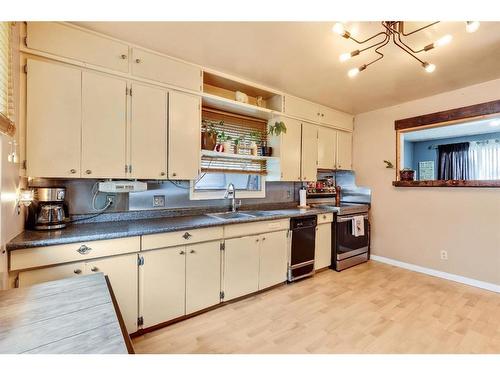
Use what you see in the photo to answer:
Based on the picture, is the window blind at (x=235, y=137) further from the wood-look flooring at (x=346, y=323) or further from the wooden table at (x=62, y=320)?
the wooden table at (x=62, y=320)

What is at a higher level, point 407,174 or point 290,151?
point 290,151

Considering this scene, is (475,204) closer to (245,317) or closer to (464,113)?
(464,113)

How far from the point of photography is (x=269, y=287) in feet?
9.04

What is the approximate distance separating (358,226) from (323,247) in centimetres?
71

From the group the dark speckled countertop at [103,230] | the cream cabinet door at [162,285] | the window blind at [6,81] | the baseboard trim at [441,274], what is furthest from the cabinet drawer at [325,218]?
the window blind at [6,81]

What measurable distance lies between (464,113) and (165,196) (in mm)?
3806

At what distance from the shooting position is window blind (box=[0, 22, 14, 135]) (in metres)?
1.30

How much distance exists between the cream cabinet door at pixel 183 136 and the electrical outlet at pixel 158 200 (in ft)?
1.12

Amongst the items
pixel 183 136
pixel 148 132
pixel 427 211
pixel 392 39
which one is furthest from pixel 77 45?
pixel 427 211

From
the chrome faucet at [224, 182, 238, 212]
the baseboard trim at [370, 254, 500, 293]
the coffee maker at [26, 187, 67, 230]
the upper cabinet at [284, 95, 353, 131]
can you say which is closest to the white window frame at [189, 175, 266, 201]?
the chrome faucet at [224, 182, 238, 212]

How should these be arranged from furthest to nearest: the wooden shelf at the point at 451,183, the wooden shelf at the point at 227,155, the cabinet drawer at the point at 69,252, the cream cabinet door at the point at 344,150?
1. the cream cabinet door at the point at 344,150
2. the wooden shelf at the point at 451,183
3. the wooden shelf at the point at 227,155
4. the cabinet drawer at the point at 69,252

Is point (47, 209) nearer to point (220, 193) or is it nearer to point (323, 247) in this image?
point (220, 193)

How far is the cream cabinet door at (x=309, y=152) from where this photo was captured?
343cm

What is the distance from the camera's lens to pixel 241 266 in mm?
2482
